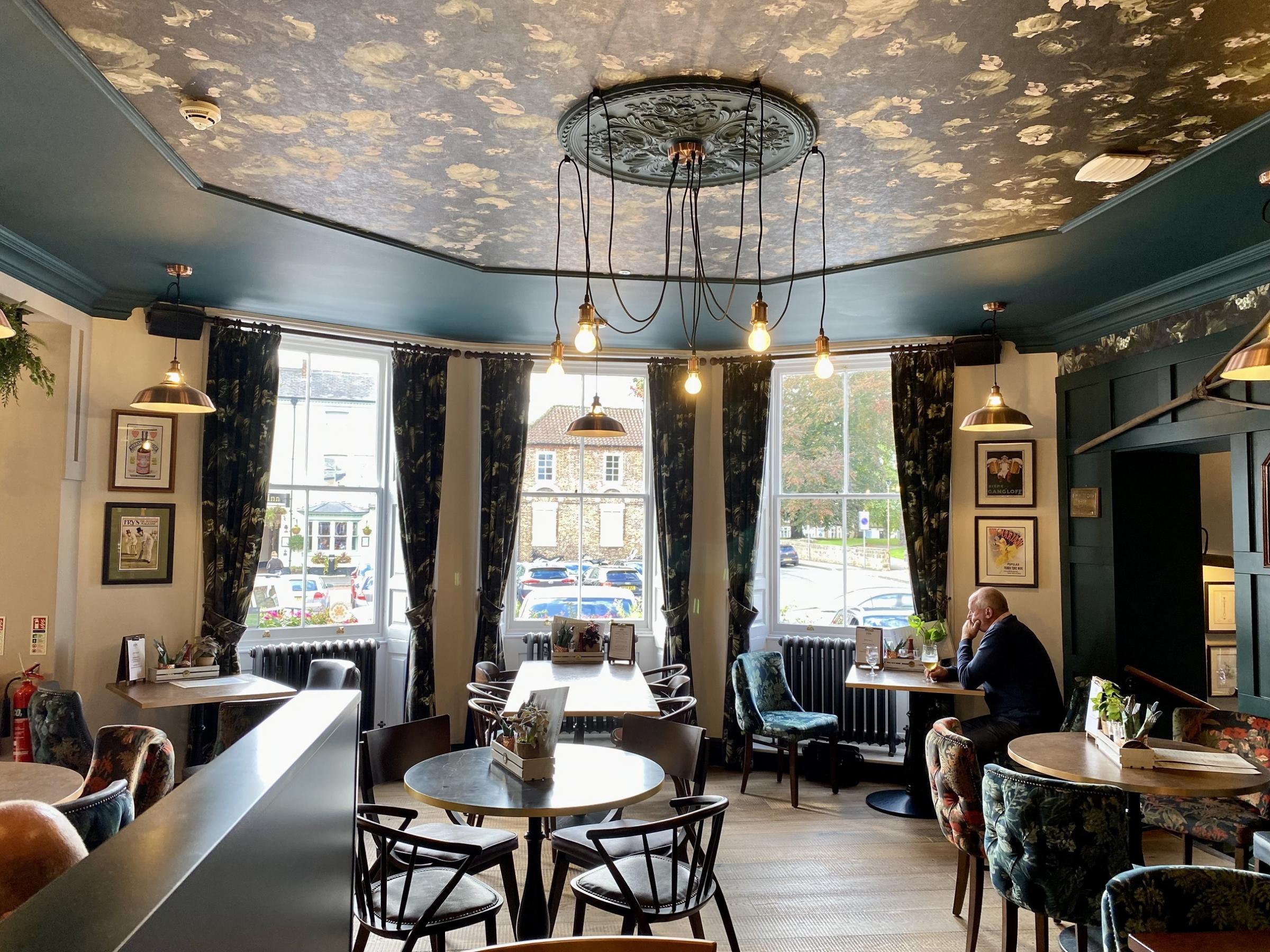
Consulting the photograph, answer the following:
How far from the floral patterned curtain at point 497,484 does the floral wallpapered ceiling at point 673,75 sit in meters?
3.05

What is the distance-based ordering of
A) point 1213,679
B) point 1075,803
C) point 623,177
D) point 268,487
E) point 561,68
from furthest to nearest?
1. point 268,487
2. point 1213,679
3. point 623,177
4. point 1075,803
5. point 561,68

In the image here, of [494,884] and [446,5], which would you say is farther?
[494,884]

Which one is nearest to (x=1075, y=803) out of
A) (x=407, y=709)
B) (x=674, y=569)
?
(x=674, y=569)

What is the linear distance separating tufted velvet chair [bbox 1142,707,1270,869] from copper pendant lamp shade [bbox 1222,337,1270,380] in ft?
6.71

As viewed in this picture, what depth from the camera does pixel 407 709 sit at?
22.9 feet

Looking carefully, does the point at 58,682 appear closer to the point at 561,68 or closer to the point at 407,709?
the point at 407,709

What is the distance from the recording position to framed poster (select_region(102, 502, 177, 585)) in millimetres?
6059

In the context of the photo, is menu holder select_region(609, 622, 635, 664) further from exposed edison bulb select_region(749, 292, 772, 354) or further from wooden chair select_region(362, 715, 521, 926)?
exposed edison bulb select_region(749, 292, 772, 354)

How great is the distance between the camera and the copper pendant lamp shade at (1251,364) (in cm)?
305

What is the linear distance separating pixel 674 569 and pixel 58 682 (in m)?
4.36

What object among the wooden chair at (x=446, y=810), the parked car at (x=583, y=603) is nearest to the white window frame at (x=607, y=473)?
the parked car at (x=583, y=603)

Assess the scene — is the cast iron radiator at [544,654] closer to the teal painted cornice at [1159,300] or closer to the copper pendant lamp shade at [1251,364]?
the teal painted cornice at [1159,300]

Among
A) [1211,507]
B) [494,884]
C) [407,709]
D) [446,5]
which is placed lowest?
[494,884]

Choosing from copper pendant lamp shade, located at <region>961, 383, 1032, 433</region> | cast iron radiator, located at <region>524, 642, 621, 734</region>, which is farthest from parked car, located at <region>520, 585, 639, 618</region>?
copper pendant lamp shade, located at <region>961, 383, 1032, 433</region>
